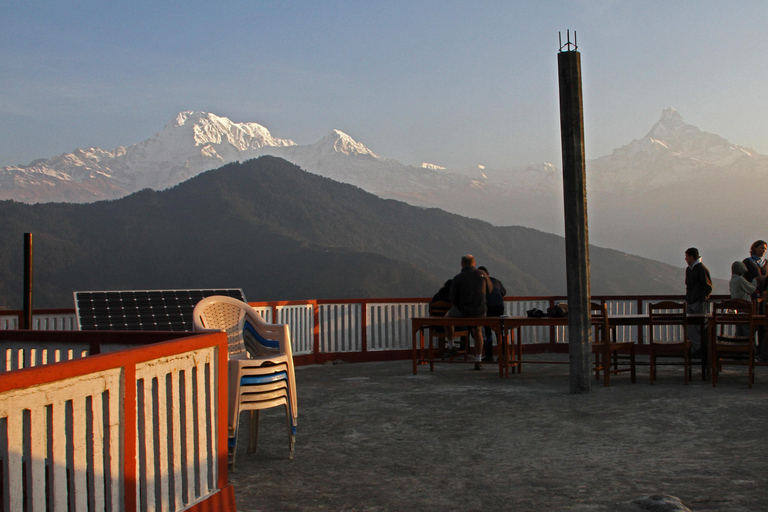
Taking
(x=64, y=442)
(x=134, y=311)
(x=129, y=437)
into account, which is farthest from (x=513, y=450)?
(x=134, y=311)

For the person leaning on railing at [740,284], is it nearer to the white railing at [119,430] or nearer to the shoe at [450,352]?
the shoe at [450,352]

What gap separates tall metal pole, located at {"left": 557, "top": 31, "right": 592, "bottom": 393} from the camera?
7.64m

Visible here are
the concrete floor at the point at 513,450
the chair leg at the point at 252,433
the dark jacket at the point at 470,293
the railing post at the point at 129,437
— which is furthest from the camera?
the dark jacket at the point at 470,293

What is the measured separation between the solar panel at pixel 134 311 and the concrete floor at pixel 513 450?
3328 millimetres

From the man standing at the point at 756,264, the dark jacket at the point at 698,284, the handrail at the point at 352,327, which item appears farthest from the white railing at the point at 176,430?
the man standing at the point at 756,264

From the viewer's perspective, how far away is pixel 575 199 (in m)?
Result: 7.64

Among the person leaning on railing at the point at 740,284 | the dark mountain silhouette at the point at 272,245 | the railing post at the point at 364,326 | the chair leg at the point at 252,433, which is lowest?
the chair leg at the point at 252,433

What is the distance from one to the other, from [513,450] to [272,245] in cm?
9983

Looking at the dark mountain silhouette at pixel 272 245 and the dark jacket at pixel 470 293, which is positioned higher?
the dark mountain silhouette at pixel 272 245

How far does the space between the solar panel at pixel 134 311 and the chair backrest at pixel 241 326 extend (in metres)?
4.48

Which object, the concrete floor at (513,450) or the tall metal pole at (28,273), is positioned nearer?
the concrete floor at (513,450)

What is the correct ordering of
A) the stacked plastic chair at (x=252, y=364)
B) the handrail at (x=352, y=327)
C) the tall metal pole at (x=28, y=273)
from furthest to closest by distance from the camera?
the handrail at (x=352, y=327) → the tall metal pole at (x=28, y=273) → the stacked plastic chair at (x=252, y=364)

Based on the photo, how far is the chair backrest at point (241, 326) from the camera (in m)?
5.33

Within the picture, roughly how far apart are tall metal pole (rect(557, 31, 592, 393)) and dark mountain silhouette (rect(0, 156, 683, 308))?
73.5m
